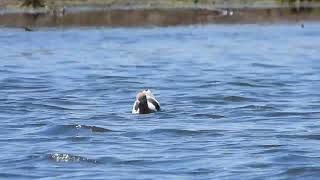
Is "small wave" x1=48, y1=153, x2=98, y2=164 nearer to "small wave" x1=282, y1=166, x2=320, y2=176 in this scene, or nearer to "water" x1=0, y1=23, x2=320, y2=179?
"water" x1=0, y1=23, x2=320, y2=179

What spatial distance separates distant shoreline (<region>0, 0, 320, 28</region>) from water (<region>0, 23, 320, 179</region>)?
1194 cm

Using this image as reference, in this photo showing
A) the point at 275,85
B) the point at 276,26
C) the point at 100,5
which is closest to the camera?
the point at 275,85

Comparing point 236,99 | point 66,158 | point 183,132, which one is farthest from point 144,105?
point 66,158

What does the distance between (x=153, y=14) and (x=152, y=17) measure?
218 centimetres

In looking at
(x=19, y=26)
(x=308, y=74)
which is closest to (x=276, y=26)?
(x=19, y=26)

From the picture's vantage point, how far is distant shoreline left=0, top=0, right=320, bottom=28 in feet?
177

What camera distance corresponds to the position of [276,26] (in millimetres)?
49438

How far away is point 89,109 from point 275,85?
19.6 ft

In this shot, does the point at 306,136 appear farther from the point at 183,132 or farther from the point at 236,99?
the point at 236,99

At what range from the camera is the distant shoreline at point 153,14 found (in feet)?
177

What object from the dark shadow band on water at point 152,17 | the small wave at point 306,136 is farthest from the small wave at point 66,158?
the dark shadow band on water at point 152,17

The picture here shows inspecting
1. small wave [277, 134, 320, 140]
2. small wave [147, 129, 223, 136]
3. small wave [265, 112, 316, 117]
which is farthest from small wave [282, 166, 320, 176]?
small wave [265, 112, 316, 117]

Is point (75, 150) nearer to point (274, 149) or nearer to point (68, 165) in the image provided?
point (68, 165)

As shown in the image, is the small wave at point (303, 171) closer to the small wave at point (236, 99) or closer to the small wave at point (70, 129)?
the small wave at point (70, 129)
